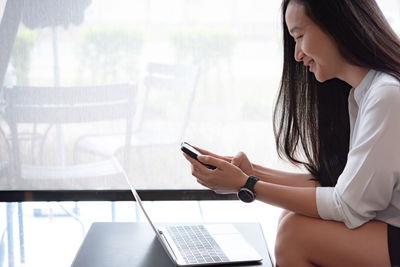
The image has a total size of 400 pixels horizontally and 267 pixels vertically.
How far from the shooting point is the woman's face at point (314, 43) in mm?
1484

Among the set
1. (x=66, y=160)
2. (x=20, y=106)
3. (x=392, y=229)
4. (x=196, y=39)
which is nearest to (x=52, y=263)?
(x=66, y=160)

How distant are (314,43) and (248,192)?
0.43 metres

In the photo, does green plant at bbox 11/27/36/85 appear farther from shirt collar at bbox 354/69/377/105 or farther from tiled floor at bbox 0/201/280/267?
shirt collar at bbox 354/69/377/105

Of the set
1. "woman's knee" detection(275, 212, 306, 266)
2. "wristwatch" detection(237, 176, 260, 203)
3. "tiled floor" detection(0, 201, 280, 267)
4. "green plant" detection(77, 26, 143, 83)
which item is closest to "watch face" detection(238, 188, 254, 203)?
"wristwatch" detection(237, 176, 260, 203)

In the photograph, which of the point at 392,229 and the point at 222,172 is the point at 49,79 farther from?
the point at 392,229

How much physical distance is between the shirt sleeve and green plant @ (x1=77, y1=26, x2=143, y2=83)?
1053 mm

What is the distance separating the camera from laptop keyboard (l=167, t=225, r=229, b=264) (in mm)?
1458

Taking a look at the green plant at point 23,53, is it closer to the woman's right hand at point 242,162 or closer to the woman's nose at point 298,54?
the woman's right hand at point 242,162

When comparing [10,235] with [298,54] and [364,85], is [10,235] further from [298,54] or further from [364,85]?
[364,85]

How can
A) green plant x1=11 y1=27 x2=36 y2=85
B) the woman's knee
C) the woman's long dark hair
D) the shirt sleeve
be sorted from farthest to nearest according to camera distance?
green plant x1=11 y1=27 x2=36 y2=85 → the woman's long dark hair → the woman's knee → the shirt sleeve

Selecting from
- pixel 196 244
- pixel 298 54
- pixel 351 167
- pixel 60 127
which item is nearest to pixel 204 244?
pixel 196 244

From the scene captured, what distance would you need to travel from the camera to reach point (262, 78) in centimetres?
228

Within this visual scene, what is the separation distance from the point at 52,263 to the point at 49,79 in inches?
27.8

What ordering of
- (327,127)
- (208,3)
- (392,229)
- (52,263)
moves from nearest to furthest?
(392,229)
(327,127)
(52,263)
(208,3)
